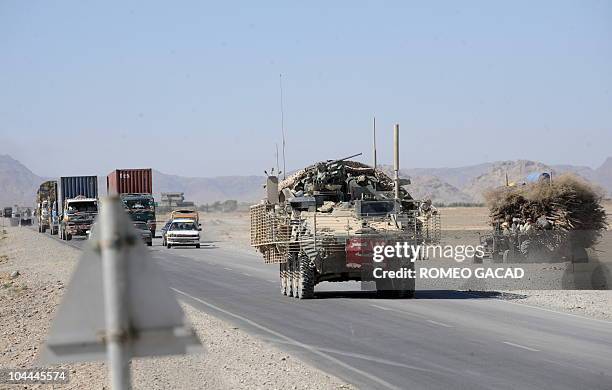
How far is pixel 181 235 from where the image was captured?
196 feet

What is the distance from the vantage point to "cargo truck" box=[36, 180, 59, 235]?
8119 cm

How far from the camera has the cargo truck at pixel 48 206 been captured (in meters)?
81.2

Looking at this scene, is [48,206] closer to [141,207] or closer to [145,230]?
[141,207]

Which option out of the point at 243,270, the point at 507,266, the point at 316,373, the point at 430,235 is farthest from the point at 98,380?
the point at 243,270

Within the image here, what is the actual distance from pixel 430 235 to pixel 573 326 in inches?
259

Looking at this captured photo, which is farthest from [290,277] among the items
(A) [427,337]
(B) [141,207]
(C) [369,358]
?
(B) [141,207]

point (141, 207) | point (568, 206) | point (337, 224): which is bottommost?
point (337, 224)

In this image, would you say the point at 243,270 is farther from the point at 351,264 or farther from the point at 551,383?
the point at 551,383

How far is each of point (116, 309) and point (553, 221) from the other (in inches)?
1136

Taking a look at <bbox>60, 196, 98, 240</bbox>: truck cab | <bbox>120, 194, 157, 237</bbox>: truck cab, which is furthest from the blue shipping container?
<bbox>120, 194, 157, 237</bbox>: truck cab

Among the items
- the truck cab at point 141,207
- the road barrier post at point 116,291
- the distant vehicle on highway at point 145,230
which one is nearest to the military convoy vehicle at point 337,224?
the road barrier post at point 116,291

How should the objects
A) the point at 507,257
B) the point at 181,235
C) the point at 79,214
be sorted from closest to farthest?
the point at 507,257 < the point at 181,235 < the point at 79,214

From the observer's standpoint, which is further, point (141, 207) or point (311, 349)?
point (141, 207)

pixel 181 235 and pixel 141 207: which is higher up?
pixel 141 207
